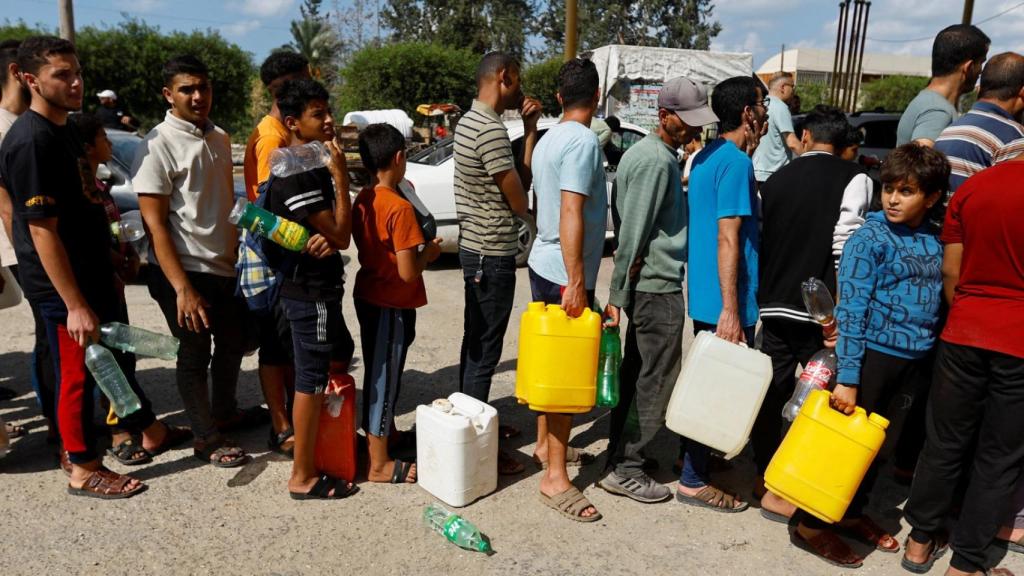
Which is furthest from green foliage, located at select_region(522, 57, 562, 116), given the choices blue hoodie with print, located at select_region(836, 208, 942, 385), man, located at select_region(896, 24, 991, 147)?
blue hoodie with print, located at select_region(836, 208, 942, 385)

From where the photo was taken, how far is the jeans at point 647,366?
337cm

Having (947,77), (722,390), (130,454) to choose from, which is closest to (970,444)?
(722,390)

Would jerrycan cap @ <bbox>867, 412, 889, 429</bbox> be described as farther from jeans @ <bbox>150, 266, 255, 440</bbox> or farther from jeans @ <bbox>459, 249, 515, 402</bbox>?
jeans @ <bbox>150, 266, 255, 440</bbox>

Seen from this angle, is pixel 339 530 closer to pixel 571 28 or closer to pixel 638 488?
pixel 638 488

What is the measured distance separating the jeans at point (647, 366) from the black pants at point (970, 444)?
1.07 metres

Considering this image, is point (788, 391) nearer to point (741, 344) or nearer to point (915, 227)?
point (741, 344)

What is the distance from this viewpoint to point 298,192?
10.2ft

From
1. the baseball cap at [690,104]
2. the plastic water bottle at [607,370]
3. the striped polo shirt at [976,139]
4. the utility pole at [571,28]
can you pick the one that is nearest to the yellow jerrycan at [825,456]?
the plastic water bottle at [607,370]

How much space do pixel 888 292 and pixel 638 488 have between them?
144 cm

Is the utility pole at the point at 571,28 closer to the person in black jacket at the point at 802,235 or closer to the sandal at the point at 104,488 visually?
the person in black jacket at the point at 802,235

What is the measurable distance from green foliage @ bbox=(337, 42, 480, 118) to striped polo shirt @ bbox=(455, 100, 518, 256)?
1956 centimetres

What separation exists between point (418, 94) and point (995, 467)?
2199cm

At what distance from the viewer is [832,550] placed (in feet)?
10.1

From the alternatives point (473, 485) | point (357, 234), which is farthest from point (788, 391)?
point (357, 234)
